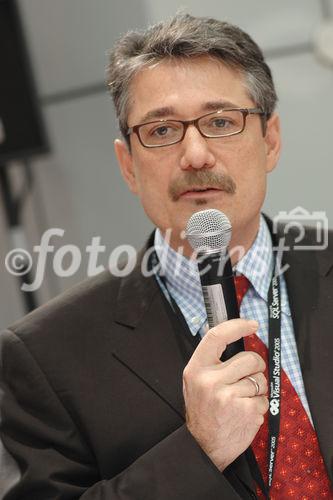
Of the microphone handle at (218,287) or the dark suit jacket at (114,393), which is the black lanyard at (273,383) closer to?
the dark suit jacket at (114,393)

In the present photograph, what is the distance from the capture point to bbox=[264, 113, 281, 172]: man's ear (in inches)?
82.1

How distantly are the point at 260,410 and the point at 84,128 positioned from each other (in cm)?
245

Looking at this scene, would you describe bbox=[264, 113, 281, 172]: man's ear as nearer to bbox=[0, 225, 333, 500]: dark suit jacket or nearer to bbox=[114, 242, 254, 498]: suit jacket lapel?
bbox=[0, 225, 333, 500]: dark suit jacket

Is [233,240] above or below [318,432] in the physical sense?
above

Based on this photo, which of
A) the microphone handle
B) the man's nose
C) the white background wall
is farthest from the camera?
the white background wall

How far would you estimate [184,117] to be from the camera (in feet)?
6.17

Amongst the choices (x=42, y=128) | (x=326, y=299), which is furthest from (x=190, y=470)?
(x=42, y=128)

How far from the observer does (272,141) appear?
211cm

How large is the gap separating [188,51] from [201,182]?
31 centimetres

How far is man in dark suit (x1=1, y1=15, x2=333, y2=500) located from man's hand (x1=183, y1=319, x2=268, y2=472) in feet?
0.18

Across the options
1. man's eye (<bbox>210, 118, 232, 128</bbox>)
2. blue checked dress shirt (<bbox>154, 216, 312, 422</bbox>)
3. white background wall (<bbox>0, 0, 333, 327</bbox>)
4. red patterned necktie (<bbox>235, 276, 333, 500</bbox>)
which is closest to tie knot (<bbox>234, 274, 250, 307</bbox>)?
blue checked dress shirt (<bbox>154, 216, 312, 422</bbox>)

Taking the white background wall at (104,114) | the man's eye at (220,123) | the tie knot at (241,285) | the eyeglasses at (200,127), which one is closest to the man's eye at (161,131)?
the eyeglasses at (200,127)

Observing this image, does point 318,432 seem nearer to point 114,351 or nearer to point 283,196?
point 114,351

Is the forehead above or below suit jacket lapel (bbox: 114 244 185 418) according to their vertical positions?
above
